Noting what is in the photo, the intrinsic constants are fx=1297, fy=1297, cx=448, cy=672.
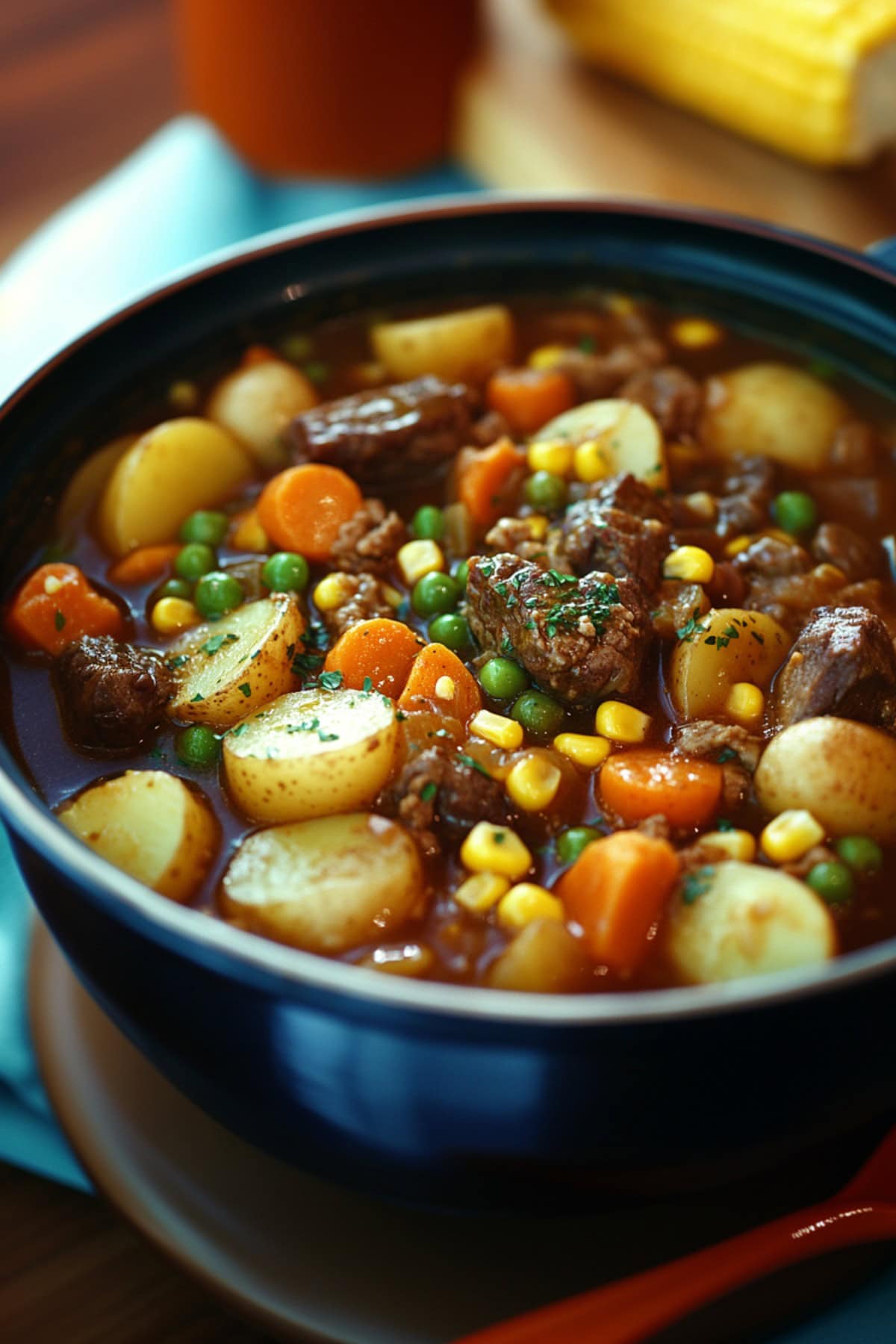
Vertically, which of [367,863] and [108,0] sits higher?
[108,0]

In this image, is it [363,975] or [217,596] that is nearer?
[363,975]

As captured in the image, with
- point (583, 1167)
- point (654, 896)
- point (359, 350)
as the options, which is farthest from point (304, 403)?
point (583, 1167)

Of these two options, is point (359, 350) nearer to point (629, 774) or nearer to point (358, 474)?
point (358, 474)

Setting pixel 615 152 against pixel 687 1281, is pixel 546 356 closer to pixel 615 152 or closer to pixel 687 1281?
pixel 615 152

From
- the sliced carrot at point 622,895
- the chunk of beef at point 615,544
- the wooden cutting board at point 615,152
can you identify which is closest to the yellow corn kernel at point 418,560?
the chunk of beef at point 615,544

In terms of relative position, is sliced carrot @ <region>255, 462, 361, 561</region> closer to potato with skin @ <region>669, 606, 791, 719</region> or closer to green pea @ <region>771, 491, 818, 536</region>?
potato with skin @ <region>669, 606, 791, 719</region>

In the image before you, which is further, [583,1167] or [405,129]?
[405,129]

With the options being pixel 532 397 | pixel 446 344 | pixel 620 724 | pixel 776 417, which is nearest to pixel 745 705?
pixel 620 724
